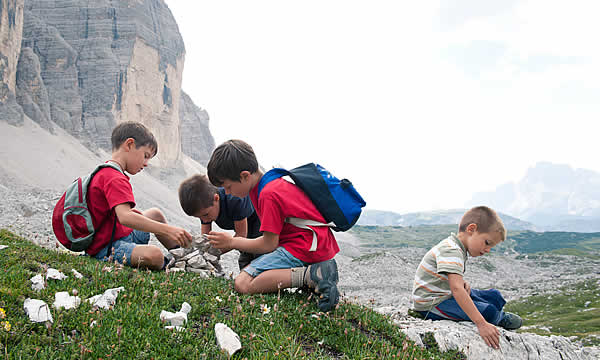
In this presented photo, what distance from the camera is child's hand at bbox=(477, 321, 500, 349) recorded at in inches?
255

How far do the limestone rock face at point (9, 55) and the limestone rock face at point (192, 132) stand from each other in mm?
69495

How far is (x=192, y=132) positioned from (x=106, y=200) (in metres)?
141

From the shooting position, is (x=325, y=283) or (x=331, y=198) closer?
(x=325, y=283)

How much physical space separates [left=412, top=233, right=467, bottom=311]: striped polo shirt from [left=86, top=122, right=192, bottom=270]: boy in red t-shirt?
15.6 ft

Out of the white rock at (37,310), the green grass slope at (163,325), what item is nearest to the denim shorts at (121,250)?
the green grass slope at (163,325)

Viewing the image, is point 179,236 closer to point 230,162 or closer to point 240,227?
point 230,162

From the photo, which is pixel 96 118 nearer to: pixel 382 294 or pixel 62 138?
pixel 62 138

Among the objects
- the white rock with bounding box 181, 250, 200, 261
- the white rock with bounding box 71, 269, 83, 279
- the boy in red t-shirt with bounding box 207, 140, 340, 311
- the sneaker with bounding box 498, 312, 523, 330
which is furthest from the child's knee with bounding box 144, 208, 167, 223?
the sneaker with bounding box 498, 312, 523, 330

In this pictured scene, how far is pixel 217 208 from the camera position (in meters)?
8.45

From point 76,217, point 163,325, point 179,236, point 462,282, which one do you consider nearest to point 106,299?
point 163,325

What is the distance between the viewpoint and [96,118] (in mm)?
87000

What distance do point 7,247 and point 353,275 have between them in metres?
40.8

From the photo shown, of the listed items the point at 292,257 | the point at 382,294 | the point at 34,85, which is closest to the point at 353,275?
the point at 382,294

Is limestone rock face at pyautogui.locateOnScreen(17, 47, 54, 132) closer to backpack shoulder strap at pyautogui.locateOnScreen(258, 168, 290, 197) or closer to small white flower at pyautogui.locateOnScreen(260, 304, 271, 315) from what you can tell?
backpack shoulder strap at pyautogui.locateOnScreen(258, 168, 290, 197)
